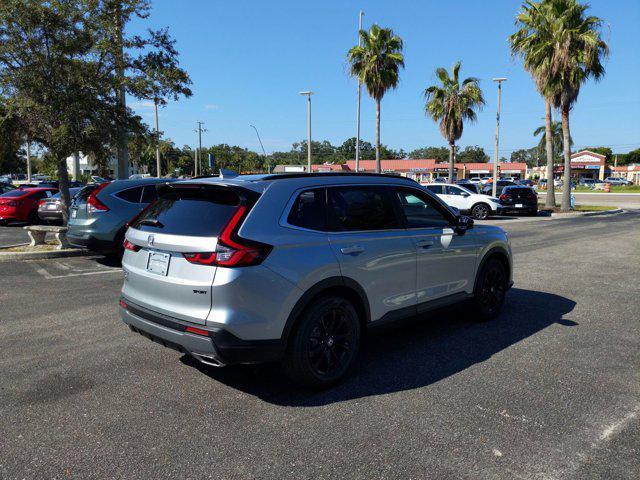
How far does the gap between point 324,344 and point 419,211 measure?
178 centimetres

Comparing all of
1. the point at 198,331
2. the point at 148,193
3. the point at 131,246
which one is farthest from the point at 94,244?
the point at 198,331

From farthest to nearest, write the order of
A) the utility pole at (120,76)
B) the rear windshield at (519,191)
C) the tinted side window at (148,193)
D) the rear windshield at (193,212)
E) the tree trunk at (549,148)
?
1. the tree trunk at (549,148)
2. the rear windshield at (519,191)
3. the utility pole at (120,76)
4. the tinted side window at (148,193)
5. the rear windshield at (193,212)

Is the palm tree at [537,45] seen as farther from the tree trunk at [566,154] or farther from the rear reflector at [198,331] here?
the rear reflector at [198,331]

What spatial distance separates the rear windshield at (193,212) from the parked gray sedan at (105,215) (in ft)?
17.3

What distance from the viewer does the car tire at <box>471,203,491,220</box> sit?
22.5m

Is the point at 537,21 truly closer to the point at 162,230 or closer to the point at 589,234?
the point at 589,234

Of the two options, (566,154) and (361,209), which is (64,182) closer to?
(361,209)

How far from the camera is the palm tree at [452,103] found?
104 ft

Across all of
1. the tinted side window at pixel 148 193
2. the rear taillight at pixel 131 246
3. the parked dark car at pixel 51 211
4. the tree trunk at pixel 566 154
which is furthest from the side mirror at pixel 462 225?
the tree trunk at pixel 566 154

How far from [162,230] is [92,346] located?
1880 mm

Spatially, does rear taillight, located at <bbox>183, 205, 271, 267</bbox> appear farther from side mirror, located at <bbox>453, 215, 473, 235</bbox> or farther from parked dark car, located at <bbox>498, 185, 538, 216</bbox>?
parked dark car, located at <bbox>498, 185, 538, 216</bbox>

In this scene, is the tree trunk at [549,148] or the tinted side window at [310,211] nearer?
the tinted side window at [310,211]

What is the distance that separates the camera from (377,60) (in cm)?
2966

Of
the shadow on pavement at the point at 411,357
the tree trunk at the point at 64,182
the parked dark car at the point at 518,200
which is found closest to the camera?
the shadow on pavement at the point at 411,357
